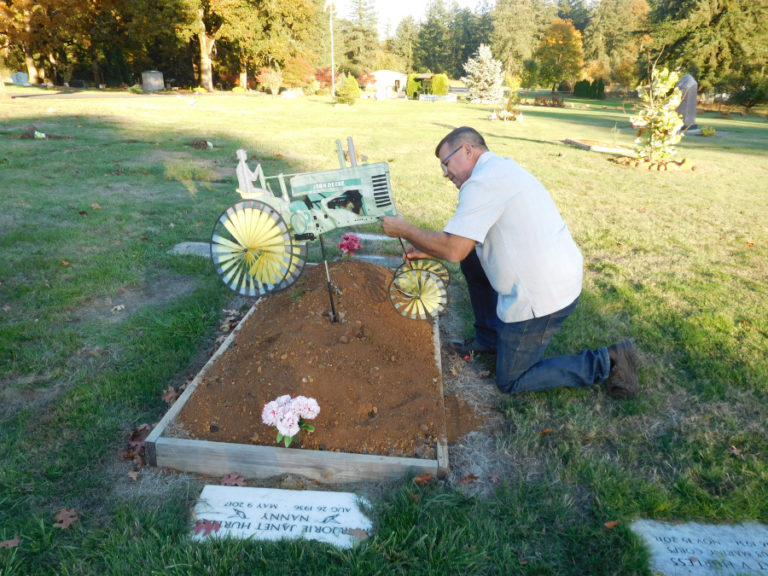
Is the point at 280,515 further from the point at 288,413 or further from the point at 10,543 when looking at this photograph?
the point at 10,543

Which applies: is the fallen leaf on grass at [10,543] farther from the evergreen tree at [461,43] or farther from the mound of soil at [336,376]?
the evergreen tree at [461,43]

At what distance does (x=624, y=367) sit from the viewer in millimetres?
3186

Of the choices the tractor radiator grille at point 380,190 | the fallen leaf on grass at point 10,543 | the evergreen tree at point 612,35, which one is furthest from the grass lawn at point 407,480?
the evergreen tree at point 612,35

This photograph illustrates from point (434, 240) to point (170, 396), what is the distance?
77.5 inches

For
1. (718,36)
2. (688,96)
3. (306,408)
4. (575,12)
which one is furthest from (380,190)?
(575,12)

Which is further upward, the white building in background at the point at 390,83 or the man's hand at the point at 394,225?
the white building in background at the point at 390,83

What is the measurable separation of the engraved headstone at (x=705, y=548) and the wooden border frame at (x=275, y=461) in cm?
100

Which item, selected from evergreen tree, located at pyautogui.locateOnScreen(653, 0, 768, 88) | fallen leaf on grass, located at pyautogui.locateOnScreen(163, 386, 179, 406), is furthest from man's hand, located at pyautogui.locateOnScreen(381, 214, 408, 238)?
evergreen tree, located at pyautogui.locateOnScreen(653, 0, 768, 88)

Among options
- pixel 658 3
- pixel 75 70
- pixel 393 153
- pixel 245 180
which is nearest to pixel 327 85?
pixel 75 70

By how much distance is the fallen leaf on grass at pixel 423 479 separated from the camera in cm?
247

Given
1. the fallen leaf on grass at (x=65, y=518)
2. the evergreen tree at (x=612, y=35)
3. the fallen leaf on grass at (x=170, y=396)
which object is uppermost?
the evergreen tree at (x=612, y=35)

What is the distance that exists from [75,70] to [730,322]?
4815 centimetres

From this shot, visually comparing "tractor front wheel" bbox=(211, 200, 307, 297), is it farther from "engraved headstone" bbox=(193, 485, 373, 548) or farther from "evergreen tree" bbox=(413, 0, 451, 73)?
"evergreen tree" bbox=(413, 0, 451, 73)

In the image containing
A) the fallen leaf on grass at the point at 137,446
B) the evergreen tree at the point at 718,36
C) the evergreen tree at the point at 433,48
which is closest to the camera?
the fallen leaf on grass at the point at 137,446
